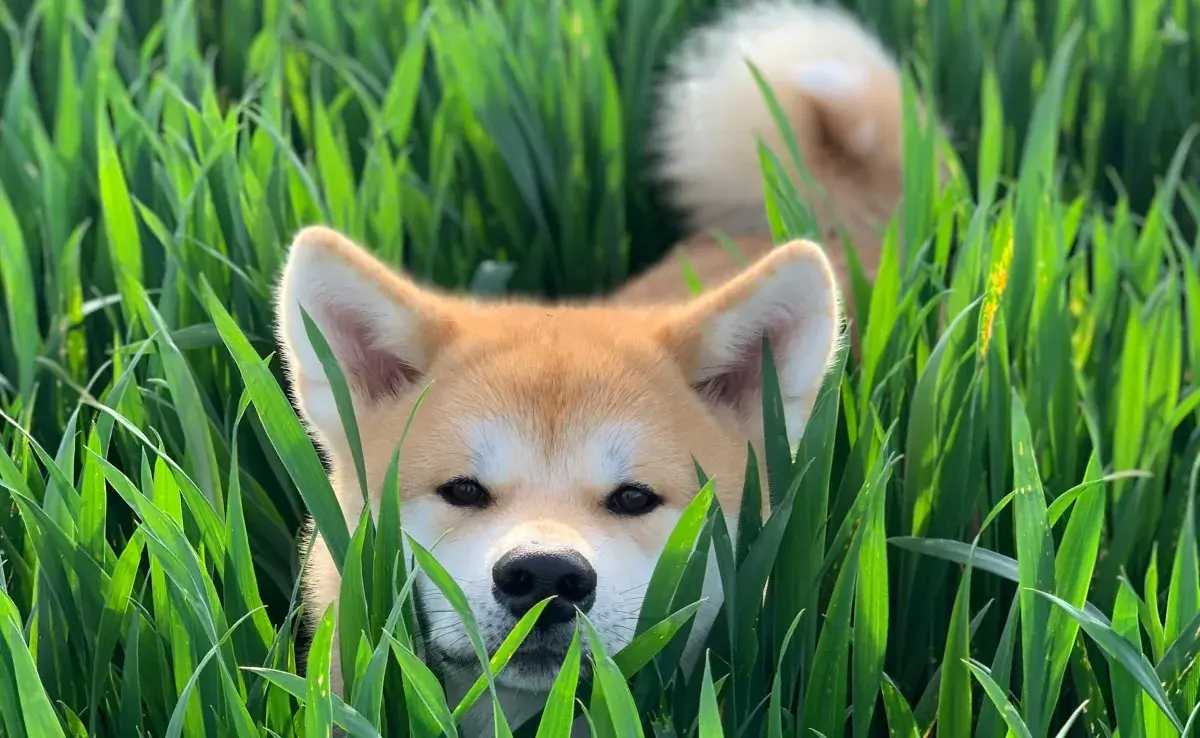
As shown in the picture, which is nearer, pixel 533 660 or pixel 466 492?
pixel 533 660

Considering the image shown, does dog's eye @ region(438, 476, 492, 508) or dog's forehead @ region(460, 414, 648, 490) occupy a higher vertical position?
dog's forehead @ region(460, 414, 648, 490)

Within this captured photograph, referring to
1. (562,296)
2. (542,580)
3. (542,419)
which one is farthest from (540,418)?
(562,296)

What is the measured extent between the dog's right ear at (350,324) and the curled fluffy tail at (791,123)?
131cm

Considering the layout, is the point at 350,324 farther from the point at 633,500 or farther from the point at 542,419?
the point at 633,500

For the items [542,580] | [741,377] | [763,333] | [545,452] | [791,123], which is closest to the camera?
[542,580]

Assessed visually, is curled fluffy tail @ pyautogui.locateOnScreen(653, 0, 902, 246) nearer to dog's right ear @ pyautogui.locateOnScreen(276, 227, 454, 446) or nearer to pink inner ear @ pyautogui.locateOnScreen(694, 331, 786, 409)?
Result: pink inner ear @ pyautogui.locateOnScreen(694, 331, 786, 409)

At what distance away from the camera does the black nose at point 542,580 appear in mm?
1366

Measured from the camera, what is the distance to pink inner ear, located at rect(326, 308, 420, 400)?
5.45 feet

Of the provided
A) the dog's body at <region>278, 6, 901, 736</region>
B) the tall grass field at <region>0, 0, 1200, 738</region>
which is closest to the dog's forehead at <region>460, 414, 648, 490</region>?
the dog's body at <region>278, 6, 901, 736</region>

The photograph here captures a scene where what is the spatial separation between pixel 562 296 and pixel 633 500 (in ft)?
4.78

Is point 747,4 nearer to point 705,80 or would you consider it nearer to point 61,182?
point 705,80

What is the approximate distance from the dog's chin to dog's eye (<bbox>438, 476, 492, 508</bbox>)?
0.18m

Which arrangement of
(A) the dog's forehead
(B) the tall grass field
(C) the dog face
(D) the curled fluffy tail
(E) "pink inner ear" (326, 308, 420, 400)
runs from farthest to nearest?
1. (D) the curled fluffy tail
2. (E) "pink inner ear" (326, 308, 420, 400)
3. (A) the dog's forehead
4. (C) the dog face
5. (B) the tall grass field

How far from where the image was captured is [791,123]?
2.93 m
